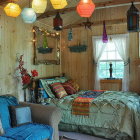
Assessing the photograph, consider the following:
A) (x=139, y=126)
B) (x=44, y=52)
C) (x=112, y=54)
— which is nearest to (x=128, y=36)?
(x=112, y=54)

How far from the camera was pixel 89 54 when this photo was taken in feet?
18.4

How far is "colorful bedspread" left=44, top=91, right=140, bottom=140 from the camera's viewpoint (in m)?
3.19

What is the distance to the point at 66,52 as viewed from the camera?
19.3 ft

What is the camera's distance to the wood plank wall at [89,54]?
200 inches

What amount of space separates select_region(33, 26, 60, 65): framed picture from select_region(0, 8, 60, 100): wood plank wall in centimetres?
16

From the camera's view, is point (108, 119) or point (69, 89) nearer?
point (108, 119)

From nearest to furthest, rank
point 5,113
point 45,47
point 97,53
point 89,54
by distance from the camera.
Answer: point 5,113 < point 45,47 < point 97,53 < point 89,54

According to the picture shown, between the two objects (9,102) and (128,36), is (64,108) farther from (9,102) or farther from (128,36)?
(128,36)

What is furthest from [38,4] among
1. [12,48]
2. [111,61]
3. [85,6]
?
[111,61]

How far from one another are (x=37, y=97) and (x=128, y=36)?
9.58ft

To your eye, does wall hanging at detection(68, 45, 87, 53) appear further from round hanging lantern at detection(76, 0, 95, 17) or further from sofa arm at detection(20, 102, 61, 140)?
round hanging lantern at detection(76, 0, 95, 17)

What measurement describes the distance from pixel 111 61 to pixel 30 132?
142 inches

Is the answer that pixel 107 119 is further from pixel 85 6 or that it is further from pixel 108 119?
pixel 85 6

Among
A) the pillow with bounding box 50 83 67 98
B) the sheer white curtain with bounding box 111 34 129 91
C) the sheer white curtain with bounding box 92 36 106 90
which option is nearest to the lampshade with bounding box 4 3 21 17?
the pillow with bounding box 50 83 67 98
